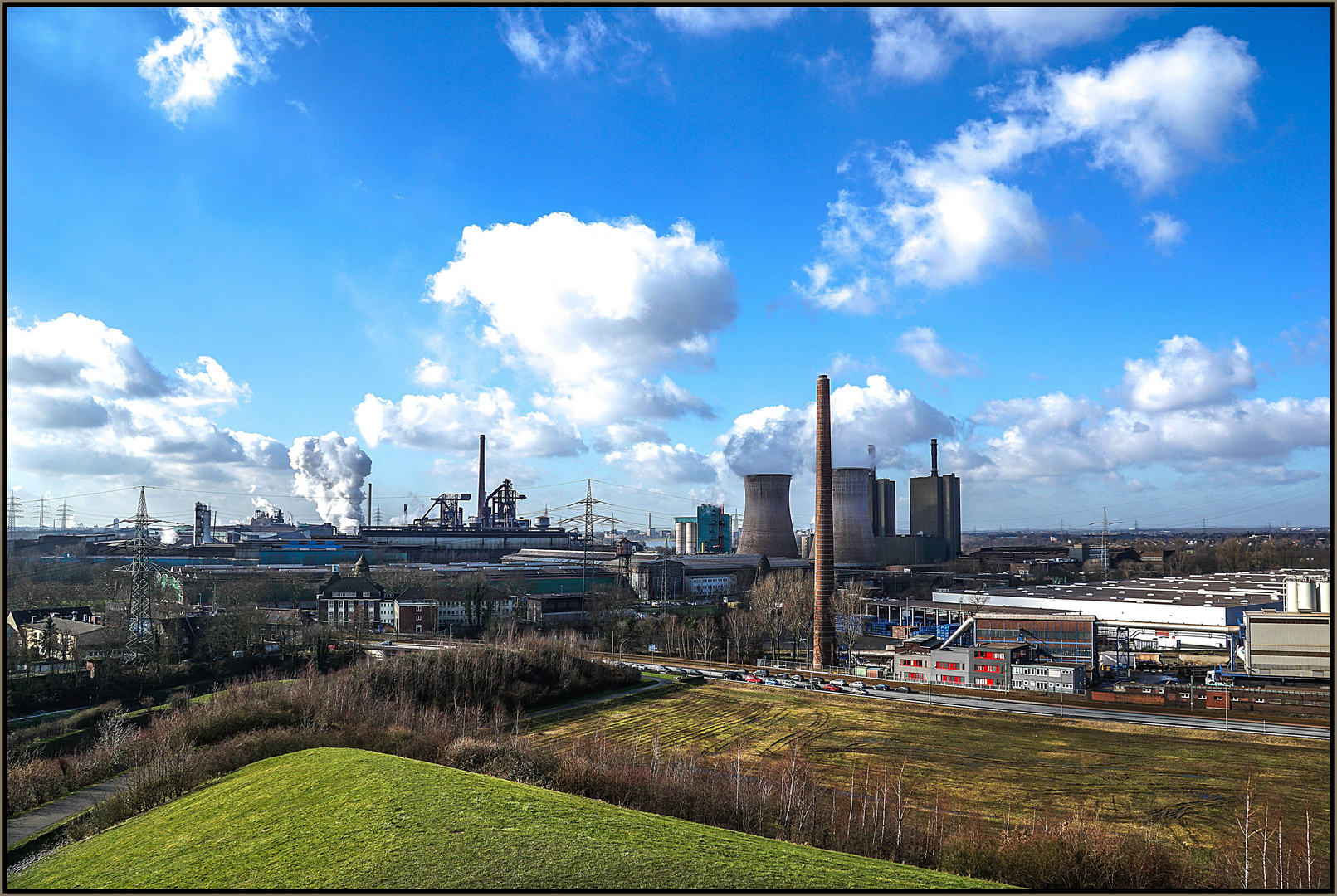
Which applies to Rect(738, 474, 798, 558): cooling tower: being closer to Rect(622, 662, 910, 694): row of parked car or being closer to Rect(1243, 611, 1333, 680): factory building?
Rect(622, 662, 910, 694): row of parked car

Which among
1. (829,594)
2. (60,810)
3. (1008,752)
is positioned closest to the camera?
(60,810)

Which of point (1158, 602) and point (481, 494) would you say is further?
point (481, 494)

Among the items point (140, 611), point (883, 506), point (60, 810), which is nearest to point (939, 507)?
point (883, 506)

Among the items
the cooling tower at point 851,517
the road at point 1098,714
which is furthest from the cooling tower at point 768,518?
the road at point 1098,714

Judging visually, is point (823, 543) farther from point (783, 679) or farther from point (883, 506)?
point (883, 506)

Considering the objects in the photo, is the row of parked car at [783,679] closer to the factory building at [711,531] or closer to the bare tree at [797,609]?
the bare tree at [797,609]

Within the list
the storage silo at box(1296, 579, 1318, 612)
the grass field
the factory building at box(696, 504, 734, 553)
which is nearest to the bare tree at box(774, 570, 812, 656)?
the grass field
